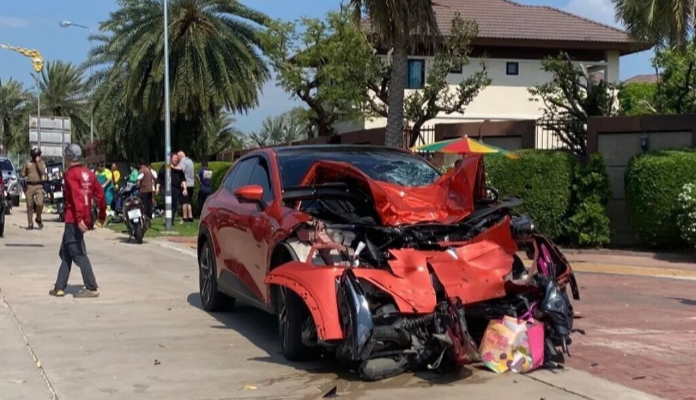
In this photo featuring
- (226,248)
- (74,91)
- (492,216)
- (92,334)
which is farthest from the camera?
(74,91)

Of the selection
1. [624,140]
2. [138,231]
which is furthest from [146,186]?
[624,140]

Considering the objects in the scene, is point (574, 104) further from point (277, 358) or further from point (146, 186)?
point (277, 358)

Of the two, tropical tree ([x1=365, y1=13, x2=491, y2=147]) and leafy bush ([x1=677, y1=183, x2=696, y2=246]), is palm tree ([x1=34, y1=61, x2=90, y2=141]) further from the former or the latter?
leafy bush ([x1=677, y1=183, x2=696, y2=246])

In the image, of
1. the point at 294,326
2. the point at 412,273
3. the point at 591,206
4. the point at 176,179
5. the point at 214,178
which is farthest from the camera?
the point at 214,178

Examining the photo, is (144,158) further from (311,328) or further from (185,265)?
(311,328)

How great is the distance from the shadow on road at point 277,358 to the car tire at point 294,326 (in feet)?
0.27

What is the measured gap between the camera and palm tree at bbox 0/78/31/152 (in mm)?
65625

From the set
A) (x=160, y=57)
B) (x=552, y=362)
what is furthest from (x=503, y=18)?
(x=552, y=362)

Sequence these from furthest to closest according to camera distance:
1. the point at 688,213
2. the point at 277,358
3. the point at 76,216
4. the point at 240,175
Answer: the point at 688,213
the point at 76,216
the point at 240,175
the point at 277,358

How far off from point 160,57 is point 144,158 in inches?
350

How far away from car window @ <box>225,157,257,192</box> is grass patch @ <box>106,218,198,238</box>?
11347 mm

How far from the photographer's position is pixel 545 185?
17.8m

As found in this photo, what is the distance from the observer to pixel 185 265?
14961 millimetres

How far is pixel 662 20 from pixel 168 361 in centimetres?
1265
